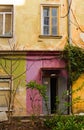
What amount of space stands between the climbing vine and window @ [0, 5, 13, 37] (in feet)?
9.66

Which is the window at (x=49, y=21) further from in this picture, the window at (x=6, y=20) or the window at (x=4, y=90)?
the window at (x=4, y=90)

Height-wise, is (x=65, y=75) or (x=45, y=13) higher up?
(x=45, y=13)

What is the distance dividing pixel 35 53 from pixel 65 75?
1814 millimetres

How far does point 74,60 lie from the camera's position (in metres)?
21.5

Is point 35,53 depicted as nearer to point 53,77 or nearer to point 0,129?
point 53,77

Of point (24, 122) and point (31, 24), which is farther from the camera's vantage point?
point (31, 24)

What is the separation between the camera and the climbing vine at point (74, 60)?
21.5m

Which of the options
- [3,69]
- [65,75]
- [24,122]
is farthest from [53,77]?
[24,122]

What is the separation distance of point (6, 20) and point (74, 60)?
3887mm

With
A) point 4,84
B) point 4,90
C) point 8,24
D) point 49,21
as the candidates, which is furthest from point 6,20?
point 4,90

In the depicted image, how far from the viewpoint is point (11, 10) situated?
72.2 ft

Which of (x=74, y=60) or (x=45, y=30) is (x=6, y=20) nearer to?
(x=45, y=30)

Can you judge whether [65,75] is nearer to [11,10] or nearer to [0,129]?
[11,10]

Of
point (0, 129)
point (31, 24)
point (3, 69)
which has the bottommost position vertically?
point (0, 129)
